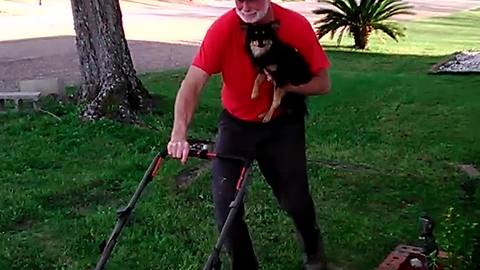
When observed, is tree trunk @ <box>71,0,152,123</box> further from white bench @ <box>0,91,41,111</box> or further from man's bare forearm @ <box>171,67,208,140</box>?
man's bare forearm @ <box>171,67,208,140</box>

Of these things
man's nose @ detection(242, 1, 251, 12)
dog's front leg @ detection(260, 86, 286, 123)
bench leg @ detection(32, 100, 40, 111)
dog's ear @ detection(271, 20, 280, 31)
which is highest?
man's nose @ detection(242, 1, 251, 12)

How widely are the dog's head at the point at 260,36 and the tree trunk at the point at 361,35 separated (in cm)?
1613

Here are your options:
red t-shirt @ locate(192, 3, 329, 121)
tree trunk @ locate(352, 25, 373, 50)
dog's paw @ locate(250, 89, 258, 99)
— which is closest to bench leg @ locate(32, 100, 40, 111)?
red t-shirt @ locate(192, 3, 329, 121)

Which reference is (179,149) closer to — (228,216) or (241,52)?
(228,216)

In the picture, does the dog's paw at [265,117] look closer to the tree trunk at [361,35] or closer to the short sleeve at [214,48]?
the short sleeve at [214,48]

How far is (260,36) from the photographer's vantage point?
421 cm

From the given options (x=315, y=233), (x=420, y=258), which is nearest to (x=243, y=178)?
(x=315, y=233)

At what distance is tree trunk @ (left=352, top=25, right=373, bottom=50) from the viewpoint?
20062 millimetres

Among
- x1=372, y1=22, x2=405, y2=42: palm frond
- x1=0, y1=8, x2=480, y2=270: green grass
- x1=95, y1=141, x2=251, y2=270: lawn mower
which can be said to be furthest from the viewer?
x1=372, y1=22, x2=405, y2=42: palm frond


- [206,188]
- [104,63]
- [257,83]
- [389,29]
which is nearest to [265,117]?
[257,83]

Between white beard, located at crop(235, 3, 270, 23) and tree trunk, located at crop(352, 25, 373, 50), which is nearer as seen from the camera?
white beard, located at crop(235, 3, 270, 23)

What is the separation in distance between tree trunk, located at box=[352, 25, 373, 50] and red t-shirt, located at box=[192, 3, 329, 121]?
16.0 metres

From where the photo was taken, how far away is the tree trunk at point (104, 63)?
9.88 metres

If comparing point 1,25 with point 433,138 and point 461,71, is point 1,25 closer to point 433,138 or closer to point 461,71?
point 461,71
